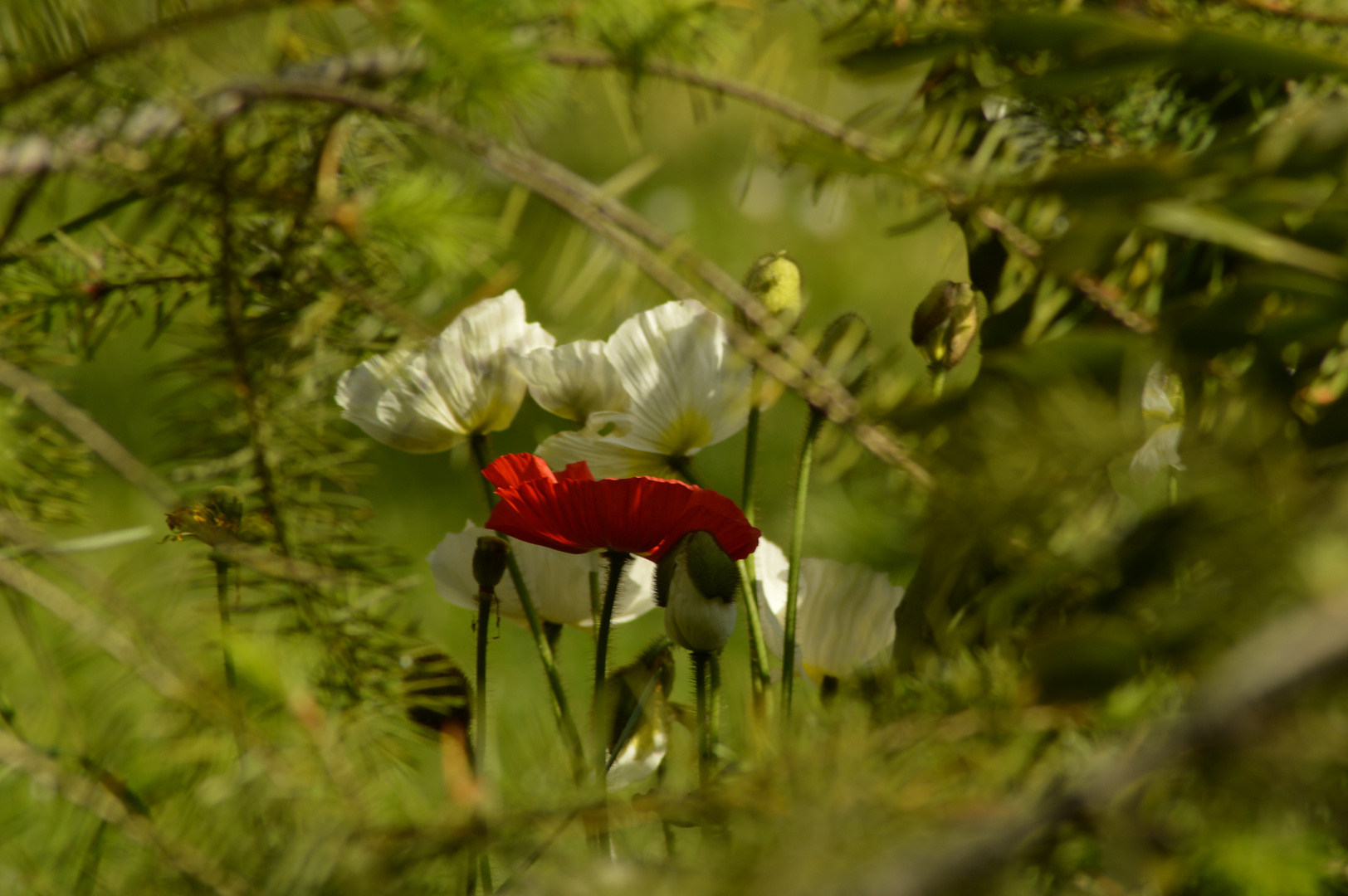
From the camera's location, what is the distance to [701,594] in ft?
0.79

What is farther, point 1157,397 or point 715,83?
point 715,83

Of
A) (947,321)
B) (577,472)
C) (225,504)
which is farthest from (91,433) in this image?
(947,321)

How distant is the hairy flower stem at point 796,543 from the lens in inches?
10.8

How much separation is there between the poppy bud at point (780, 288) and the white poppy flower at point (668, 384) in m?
0.02

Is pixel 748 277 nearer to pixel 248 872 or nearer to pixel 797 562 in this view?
pixel 797 562

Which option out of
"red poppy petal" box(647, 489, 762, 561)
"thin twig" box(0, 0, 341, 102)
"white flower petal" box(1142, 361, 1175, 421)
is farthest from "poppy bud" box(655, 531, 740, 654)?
"thin twig" box(0, 0, 341, 102)

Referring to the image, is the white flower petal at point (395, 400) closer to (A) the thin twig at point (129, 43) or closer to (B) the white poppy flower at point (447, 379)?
(B) the white poppy flower at point (447, 379)

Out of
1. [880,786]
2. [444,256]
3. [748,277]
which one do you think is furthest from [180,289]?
[880,786]

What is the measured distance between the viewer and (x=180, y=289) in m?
0.40

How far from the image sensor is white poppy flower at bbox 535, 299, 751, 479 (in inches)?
11.1

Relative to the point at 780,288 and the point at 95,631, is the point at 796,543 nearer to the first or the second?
the point at 780,288

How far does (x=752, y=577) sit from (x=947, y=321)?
0.34 ft

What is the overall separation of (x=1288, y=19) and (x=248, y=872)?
40 centimetres

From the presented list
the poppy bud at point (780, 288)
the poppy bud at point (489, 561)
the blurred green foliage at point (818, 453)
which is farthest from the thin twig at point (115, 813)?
the poppy bud at point (780, 288)
